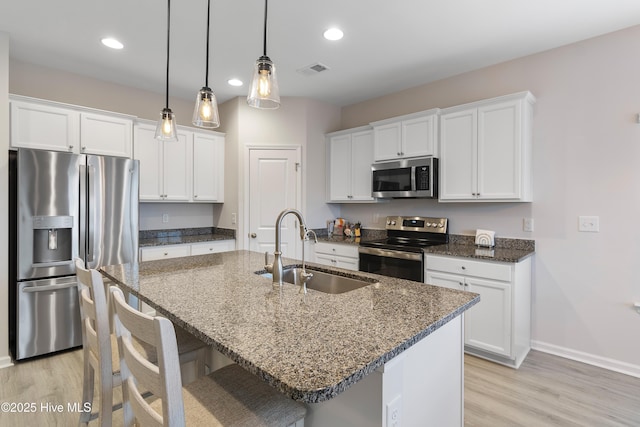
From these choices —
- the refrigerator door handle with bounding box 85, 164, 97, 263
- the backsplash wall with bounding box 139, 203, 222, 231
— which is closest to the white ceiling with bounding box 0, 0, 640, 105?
the refrigerator door handle with bounding box 85, 164, 97, 263

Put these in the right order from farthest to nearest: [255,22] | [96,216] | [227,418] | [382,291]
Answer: [96,216] < [255,22] < [382,291] < [227,418]

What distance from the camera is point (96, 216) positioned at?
2.96 meters

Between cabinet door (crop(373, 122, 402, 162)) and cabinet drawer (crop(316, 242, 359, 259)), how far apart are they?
1.04 m

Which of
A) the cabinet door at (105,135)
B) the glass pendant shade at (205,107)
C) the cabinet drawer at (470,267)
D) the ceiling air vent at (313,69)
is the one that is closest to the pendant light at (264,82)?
the glass pendant shade at (205,107)

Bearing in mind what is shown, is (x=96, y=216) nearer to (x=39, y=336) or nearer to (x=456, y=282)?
(x=39, y=336)

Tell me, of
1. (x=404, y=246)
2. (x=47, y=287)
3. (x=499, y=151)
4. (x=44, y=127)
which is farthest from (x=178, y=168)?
(x=499, y=151)

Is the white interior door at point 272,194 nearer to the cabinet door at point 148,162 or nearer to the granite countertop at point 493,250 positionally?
the cabinet door at point 148,162

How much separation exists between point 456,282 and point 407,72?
2.13 meters

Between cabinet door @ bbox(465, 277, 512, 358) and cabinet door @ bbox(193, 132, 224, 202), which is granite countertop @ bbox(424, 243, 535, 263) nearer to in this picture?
cabinet door @ bbox(465, 277, 512, 358)

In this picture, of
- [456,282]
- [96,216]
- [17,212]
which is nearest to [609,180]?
[456,282]

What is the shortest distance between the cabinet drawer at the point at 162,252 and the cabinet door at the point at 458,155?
282 centimetres

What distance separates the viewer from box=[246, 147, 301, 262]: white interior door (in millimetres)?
4125

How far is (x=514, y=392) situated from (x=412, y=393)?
1.59m

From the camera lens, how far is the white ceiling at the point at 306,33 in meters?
2.31
